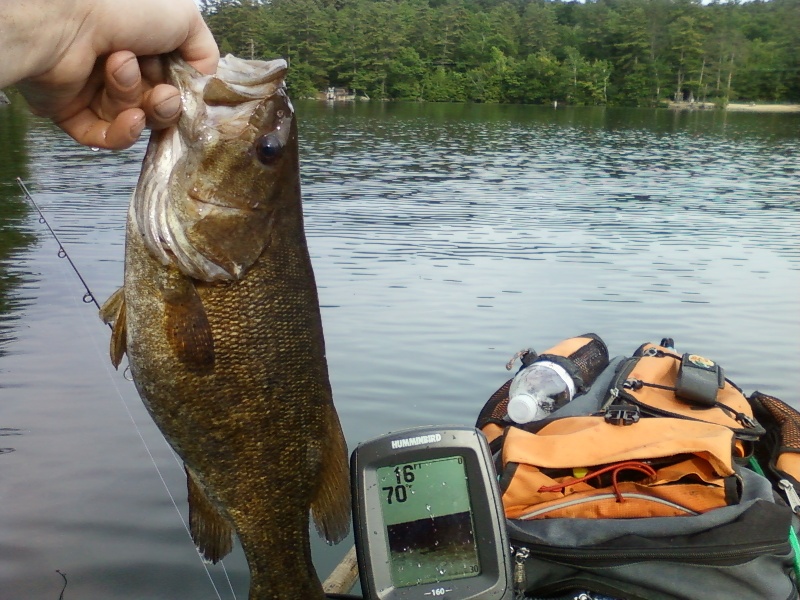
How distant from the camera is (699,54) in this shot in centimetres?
9469

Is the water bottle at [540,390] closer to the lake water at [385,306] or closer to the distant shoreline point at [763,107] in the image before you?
the lake water at [385,306]

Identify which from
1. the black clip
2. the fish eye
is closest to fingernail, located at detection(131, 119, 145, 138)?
the fish eye

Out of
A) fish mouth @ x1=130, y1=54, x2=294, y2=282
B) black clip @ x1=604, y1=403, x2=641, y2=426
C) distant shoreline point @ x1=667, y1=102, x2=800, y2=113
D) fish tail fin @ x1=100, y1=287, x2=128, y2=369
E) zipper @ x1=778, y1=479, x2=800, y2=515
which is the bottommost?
distant shoreline point @ x1=667, y1=102, x2=800, y2=113

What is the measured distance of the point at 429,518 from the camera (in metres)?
2.48

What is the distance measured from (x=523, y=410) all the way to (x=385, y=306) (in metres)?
6.14

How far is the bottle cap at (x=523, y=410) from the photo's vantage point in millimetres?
3686

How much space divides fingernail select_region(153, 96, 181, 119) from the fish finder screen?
46.0 inches

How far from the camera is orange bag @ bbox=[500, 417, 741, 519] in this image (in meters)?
A: 2.77

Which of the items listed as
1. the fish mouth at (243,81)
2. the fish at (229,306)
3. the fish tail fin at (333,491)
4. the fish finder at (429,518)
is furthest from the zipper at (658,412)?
the fish mouth at (243,81)

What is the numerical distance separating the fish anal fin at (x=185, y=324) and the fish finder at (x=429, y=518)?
646mm

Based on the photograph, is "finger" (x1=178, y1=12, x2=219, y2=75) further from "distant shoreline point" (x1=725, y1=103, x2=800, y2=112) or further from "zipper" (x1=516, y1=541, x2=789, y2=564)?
"distant shoreline point" (x1=725, y1=103, x2=800, y2=112)

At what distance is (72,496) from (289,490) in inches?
142

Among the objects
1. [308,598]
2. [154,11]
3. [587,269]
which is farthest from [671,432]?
[587,269]

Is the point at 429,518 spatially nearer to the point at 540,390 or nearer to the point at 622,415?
the point at 622,415
